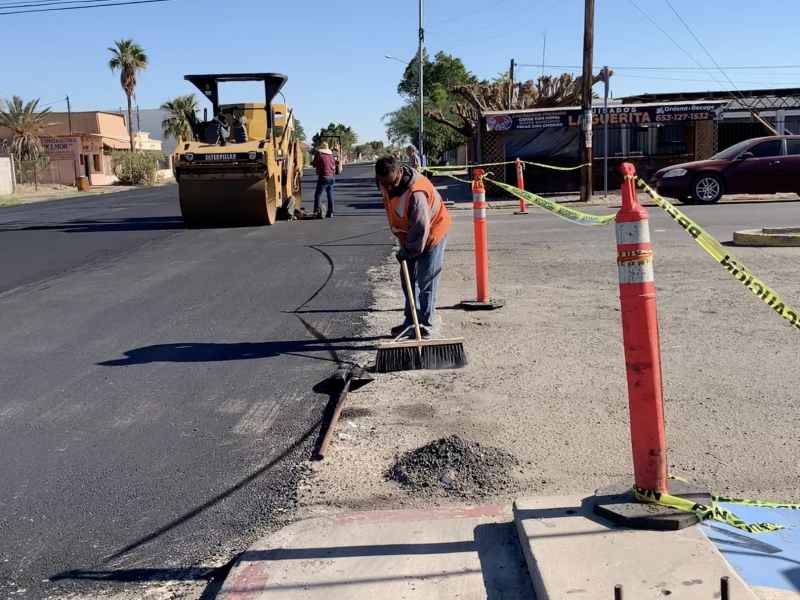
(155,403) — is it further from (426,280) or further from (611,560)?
(611,560)

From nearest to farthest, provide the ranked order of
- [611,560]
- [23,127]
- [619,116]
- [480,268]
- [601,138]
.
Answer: [611,560] < [480,268] < [619,116] < [601,138] < [23,127]

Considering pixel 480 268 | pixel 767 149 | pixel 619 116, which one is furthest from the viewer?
pixel 619 116

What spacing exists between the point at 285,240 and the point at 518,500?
12101 millimetres

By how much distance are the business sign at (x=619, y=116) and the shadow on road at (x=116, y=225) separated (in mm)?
10248

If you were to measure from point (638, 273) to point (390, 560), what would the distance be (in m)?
1.47

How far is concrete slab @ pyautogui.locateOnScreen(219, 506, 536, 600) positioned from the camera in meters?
3.17

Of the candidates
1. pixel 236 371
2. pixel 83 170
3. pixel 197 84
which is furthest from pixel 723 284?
pixel 83 170

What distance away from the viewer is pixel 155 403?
575 centimetres

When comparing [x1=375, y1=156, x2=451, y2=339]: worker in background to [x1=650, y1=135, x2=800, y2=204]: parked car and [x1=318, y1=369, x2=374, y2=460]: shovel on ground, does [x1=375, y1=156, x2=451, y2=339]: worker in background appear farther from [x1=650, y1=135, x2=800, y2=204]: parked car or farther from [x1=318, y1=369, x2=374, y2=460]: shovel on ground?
[x1=650, y1=135, x2=800, y2=204]: parked car

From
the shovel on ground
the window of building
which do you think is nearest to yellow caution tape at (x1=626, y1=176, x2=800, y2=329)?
the shovel on ground

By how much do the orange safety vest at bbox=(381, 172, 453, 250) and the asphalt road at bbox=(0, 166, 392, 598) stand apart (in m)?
1.06

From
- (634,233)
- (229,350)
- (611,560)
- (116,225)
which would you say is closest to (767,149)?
(116,225)

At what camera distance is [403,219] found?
6855 mm

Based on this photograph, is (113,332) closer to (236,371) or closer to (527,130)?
(236,371)
